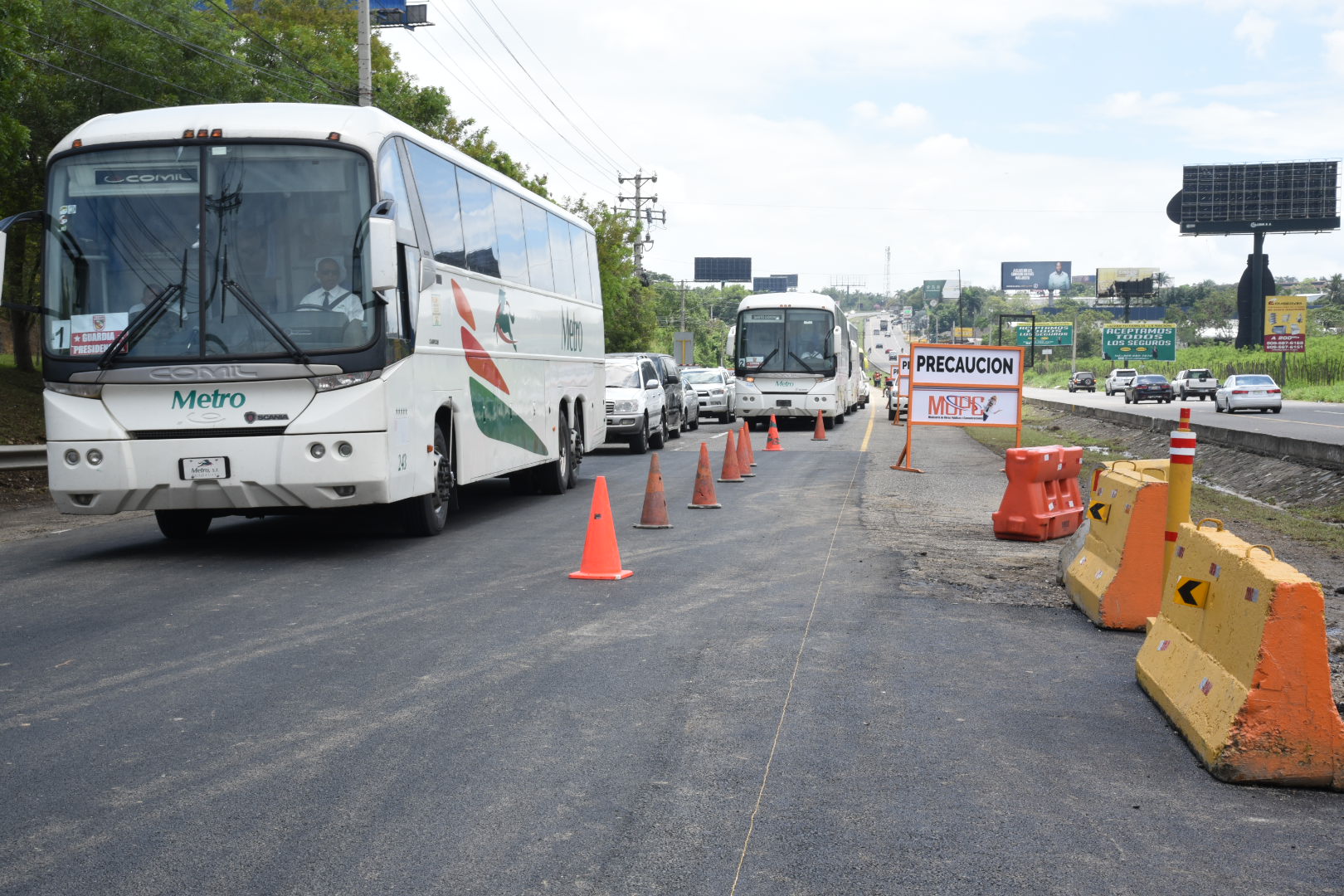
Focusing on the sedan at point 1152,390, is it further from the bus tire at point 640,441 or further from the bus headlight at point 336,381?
the bus headlight at point 336,381

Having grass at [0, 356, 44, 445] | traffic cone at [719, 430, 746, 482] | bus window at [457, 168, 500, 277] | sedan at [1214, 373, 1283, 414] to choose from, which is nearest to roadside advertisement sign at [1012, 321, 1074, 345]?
sedan at [1214, 373, 1283, 414]

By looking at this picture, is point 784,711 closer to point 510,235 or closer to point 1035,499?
point 1035,499

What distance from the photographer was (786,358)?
1400 inches

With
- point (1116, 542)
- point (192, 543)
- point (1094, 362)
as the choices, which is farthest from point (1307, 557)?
point (1094, 362)

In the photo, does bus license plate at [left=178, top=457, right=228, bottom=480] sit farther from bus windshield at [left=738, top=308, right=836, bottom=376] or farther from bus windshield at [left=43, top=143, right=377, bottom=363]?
bus windshield at [left=738, top=308, right=836, bottom=376]

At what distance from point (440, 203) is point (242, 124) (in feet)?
7.42

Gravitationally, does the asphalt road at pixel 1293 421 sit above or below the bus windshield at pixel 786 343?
below

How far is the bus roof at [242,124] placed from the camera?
10.4 meters

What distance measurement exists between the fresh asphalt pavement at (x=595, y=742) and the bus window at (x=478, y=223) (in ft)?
13.5

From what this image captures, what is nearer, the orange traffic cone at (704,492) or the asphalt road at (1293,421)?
the orange traffic cone at (704,492)

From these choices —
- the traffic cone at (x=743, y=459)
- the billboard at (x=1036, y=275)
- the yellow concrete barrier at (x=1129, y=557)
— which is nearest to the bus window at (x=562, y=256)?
the traffic cone at (x=743, y=459)

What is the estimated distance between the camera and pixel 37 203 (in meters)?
26.7

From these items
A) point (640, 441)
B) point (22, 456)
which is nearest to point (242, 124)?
point (22, 456)

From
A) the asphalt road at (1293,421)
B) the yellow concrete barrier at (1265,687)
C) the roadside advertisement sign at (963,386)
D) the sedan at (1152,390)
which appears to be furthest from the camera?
the sedan at (1152,390)
